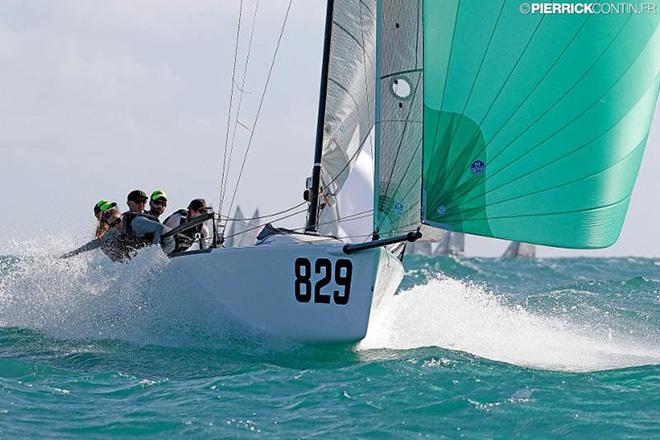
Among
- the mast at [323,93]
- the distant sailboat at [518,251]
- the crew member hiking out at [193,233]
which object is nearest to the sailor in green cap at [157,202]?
the crew member hiking out at [193,233]

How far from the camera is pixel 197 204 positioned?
8906 millimetres

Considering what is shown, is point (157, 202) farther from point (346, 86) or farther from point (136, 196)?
point (346, 86)

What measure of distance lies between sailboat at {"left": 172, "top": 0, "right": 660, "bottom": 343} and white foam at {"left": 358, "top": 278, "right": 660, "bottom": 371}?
0.56 metres

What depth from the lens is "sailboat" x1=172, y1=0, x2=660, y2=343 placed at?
7.48 meters

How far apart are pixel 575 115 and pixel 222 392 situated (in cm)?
310

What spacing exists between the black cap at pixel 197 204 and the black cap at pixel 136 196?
387 millimetres

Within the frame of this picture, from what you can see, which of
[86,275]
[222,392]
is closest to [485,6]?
[222,392]

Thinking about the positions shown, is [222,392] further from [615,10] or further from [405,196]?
[615,10]

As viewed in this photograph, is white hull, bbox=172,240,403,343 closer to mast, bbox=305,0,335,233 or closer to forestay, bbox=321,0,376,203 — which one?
mast, bbox=305,0,335,233

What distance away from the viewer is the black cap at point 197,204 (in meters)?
8.91

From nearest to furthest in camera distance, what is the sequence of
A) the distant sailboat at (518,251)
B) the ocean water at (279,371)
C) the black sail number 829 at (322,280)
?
the ocean water at (279,371) < the black sail number 829 at (322,280) < the distant sailboat at (518,251)

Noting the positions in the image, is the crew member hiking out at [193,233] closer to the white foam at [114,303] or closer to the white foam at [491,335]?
the white foam at [114,303]

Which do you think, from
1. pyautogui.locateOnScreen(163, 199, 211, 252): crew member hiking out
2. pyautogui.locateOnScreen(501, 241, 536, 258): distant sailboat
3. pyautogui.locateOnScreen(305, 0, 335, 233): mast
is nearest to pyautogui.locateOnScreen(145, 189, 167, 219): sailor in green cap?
pyautogui.locateOnScreen(163, 199, 211, 252): crew member hiking out

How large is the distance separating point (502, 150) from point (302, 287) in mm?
1641
